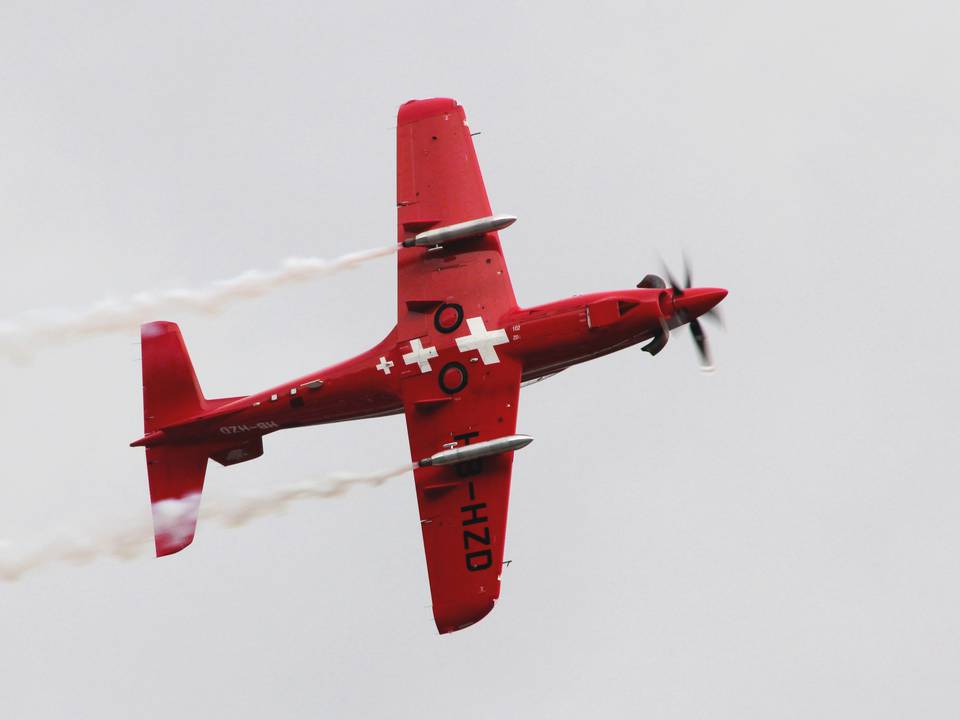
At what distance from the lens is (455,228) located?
48.0 m

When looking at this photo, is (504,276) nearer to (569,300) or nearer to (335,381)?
(569,300)

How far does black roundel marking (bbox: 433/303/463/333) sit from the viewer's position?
156ft

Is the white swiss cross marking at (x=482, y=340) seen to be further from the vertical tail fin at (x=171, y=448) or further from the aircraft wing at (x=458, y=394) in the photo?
the vertical tail fin at (x=171, y=448)

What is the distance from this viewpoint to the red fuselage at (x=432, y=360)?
46625 mm

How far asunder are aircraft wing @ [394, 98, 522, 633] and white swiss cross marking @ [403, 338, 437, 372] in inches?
0.9

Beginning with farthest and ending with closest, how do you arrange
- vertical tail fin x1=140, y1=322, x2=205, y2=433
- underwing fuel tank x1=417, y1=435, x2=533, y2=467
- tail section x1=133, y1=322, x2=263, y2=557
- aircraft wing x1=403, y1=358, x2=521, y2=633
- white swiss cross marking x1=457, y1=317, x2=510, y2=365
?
vertical tail fin x1=140, y1=322, x2=205, y2=433 → tail section x1=133, y1=322, x2=263, y2=557 → white swiss cross marking x1=457, y1=317, x2=510, y2=365 → aircraft wing x1=403, y1=358, x2=521, y2=633 → underwing fuel tank x1=417, y1=435, x2=533, y2=467

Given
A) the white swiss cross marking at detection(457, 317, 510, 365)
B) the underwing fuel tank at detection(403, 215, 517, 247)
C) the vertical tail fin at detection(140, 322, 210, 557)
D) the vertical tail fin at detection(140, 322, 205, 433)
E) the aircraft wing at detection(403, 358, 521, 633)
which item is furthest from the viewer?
the vertical tail fin at detection(140, 322, 205, 433)

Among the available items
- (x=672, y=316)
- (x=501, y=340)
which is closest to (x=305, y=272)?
(x=501, y=340)

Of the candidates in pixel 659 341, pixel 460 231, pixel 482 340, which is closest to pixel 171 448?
pixel 482 340

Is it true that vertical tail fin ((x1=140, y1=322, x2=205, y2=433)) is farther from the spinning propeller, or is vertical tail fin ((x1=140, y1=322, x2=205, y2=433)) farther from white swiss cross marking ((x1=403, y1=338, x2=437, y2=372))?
the spinning propeller

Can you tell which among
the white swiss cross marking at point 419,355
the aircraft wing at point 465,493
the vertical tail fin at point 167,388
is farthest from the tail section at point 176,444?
the aircraft wing at point 465,493

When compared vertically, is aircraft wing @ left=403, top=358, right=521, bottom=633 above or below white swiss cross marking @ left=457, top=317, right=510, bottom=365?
below

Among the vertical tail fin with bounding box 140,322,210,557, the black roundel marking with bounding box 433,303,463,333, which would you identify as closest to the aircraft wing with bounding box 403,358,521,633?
the black roundel marking with bounding box 433,303,463,333

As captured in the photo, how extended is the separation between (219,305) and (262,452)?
386 centimetres
